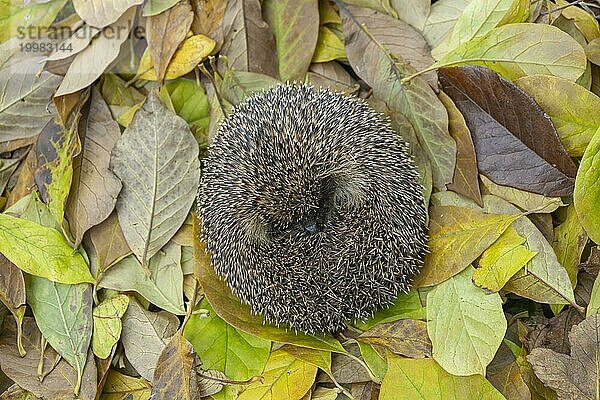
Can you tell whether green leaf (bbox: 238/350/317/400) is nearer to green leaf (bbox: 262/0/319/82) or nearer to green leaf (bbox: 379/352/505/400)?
green leaf (bbox: 379/352/505/400)

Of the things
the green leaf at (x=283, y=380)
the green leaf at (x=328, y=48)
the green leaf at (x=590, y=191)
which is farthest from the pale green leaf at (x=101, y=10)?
the green leaf at (x=590, y=191)

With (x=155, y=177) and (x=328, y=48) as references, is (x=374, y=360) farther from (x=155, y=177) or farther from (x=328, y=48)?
(x=328, y=48)

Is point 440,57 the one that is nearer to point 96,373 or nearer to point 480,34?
point 480,34

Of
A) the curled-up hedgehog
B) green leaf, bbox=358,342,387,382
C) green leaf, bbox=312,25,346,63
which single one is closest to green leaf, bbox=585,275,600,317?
the curled-up hedgehog

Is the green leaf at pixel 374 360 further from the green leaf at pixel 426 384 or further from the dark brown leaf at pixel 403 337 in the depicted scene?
the green leaf at pixel 426 384

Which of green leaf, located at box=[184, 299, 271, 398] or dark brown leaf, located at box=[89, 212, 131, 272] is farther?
dark brown leaf, located at box=[89, 212, 131, 272]
